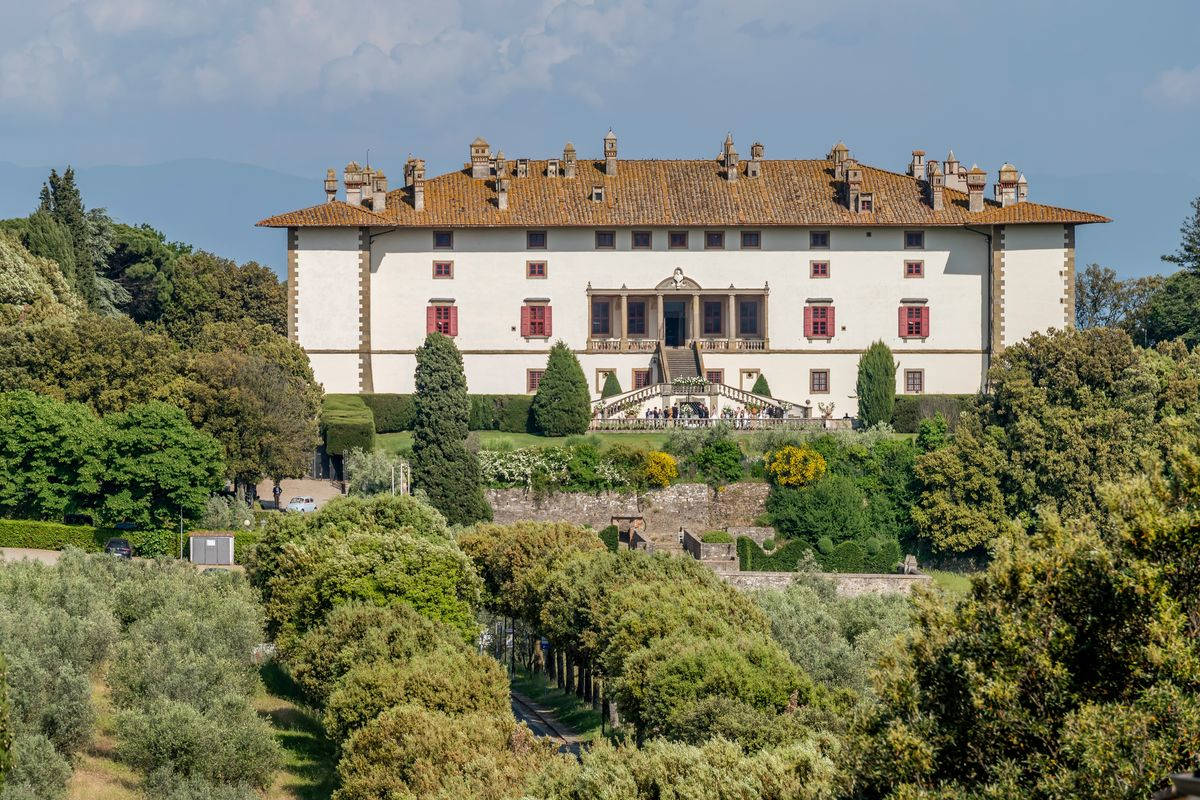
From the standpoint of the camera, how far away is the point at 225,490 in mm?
60781

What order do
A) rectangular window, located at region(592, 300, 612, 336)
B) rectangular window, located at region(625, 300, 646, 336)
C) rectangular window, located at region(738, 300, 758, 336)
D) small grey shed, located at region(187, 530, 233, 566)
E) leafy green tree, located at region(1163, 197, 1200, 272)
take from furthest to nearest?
leafy green tree, located at region(1163, 197, 1200, 272), rectangular window, located at region(625, 300, 646, 336), rectangular window, located at region(738, 300, 758, 336), rectangular window, located at region(592, 300, 612, 336), small grey shed, located at region(187, 530, 233, 566)

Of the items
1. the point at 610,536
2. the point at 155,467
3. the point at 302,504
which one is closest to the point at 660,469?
the point at 610,536

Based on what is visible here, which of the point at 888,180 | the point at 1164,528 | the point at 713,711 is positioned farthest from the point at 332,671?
the point at 888,180

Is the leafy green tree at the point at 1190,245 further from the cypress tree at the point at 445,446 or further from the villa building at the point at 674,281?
the cypress tree at the point at 445,446

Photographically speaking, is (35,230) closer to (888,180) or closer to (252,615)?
(888,180)

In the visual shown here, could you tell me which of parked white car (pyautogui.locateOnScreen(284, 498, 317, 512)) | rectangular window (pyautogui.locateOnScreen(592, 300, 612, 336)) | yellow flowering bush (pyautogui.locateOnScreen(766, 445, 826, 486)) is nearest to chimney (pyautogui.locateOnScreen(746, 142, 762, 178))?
rectangular window (pyautogui.locateOnScreen(592, 300, 612, 336))

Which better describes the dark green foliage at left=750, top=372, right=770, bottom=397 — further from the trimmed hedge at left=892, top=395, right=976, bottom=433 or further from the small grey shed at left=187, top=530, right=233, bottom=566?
the small grey shed at left=187, top=530, right=233, bottom=566

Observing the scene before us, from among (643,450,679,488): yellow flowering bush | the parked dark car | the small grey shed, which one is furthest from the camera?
(643,450,679,488): yellow flowering bush

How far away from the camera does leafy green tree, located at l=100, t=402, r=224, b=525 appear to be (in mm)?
55594

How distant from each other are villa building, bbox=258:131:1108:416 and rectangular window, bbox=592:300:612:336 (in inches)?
2.0

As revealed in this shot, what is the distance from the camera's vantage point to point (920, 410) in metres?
68.2

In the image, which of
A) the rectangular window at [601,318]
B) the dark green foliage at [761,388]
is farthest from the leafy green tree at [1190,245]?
the rectangular window at [601,318]

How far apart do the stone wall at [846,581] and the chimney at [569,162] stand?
69.6ft

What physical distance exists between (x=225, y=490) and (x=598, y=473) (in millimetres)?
11665
